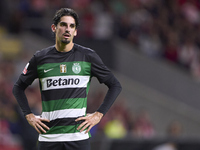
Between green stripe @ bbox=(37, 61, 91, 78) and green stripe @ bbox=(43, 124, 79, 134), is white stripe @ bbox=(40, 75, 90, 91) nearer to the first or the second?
green stripe @ bbox=(37, 61, 91, 78)

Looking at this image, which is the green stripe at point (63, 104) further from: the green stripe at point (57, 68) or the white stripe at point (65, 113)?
the green stripe at point (57, 68)

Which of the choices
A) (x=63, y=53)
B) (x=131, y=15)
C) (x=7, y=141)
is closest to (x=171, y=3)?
(x=131, y=15)

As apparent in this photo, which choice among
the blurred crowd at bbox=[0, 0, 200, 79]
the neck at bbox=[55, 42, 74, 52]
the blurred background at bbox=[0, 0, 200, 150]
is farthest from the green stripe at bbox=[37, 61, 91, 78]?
the blurred crowd at bbox=[0, 0, 200, 79]

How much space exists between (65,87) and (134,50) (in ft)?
30.1

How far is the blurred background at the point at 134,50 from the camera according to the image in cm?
1261

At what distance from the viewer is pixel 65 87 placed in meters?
4.77

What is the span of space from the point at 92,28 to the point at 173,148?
497cm

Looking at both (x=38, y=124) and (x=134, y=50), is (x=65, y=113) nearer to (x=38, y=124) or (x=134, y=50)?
(x=38, y=124)

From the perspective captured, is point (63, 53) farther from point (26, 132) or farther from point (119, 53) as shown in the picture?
point (119, 53)

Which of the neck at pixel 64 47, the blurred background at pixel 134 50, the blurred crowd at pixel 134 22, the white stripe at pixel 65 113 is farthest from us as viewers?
the blurred crowd at pixel 134 22

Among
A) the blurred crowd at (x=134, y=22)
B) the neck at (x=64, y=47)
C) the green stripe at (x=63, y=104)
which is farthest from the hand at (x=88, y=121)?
the blurred crowd at (x=134, y=22)

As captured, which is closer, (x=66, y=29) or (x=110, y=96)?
(x=66, y=29)

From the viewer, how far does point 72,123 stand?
4.75m

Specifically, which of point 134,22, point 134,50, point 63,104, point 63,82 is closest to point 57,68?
point 63,82
